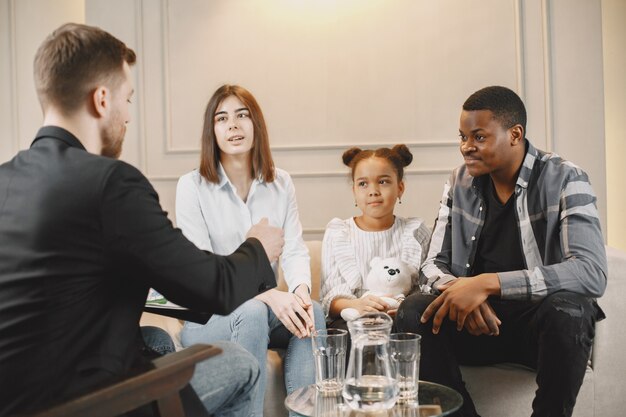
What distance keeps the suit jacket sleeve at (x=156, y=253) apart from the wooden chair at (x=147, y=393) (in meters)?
0.13

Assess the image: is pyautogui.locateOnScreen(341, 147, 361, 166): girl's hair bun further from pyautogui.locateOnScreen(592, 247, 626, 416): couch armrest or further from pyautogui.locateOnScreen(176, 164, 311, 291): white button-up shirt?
pyautogui.locateOnScreen(592, 247, 626, 416): couch armrest

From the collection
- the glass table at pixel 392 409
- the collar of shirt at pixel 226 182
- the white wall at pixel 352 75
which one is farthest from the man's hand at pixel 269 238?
the white wall at pixel 352 75

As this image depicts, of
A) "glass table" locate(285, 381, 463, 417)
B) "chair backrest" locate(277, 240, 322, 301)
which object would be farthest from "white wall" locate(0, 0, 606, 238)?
"glass table" locate(285, 381, 463, 417)

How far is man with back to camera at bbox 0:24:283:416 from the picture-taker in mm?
1332

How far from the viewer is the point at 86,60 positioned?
1.53m

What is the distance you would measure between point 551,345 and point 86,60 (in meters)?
1.47

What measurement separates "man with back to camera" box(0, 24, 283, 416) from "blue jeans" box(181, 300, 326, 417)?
83 cm

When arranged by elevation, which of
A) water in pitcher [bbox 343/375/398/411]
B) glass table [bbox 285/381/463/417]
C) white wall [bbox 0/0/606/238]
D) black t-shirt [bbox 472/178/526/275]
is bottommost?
glass table [bbox 285/381/463/417]

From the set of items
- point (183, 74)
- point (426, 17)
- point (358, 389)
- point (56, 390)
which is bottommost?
point (358, 389)

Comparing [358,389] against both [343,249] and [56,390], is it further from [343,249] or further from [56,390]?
[343,249]

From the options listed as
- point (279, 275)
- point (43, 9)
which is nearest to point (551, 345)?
point (279, 275)

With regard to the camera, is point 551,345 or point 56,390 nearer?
point 56,390

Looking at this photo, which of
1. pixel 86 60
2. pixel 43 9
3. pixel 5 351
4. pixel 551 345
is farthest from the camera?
pixel 43 9

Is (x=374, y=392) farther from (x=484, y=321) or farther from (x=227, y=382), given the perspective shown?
(x=484, y=321)
